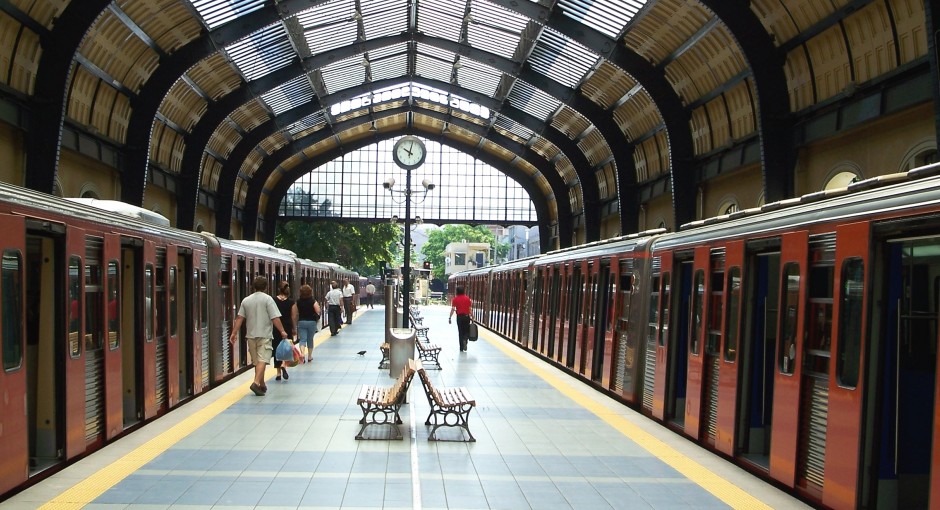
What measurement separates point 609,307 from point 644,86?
11662 millimetres

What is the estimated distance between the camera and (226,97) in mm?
30234

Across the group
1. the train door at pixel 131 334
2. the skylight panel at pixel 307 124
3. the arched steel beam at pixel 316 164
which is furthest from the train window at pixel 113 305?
the arched steel beam at pixel 316 164

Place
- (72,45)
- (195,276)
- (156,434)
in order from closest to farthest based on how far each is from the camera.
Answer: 1. (156,434)
2. (195,276)
3. (72,45)

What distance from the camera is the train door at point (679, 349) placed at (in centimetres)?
1130

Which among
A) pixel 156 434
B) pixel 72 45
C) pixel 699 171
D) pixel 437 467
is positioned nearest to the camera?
pixel 437 467

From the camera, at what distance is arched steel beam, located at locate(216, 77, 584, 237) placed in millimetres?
36500

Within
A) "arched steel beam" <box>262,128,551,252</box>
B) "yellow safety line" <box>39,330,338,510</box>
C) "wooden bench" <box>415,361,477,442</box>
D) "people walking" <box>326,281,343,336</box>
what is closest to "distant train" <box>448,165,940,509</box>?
"wooden bench" <box>415,361,477,442</box>

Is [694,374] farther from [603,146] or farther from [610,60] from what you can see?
[603,146]

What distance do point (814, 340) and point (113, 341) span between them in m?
6.13

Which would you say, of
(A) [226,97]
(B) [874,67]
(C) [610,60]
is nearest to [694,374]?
(B) [874,67]

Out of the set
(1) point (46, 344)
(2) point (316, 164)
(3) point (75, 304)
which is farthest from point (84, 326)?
(2) point (316, 164)

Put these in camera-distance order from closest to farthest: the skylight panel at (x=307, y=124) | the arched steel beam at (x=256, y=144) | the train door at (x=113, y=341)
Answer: the train door at (x=113, y=341) → the arched steel beam at (x=256, y=144) → the skylight panel at (x=307, y=124)

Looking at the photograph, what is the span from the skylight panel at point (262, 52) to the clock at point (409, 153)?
19.5 ft

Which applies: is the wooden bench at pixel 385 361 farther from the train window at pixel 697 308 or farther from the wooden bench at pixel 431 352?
the train window at pixel 697 308
